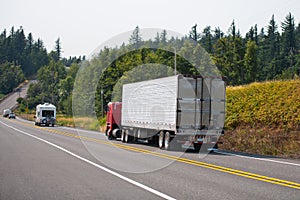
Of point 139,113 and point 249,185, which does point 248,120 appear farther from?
point 249,185

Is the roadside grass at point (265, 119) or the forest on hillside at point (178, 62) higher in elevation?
the forest on hillside at point (178, 62)

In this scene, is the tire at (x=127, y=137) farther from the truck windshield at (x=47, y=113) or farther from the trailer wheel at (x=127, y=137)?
the truck windshield at (x=47, y=113)

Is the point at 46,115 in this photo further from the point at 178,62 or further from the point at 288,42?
the point at 288,42

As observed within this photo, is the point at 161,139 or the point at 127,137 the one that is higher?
the point at 161,139

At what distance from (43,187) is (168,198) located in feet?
10.0

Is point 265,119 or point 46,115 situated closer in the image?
point 265,119

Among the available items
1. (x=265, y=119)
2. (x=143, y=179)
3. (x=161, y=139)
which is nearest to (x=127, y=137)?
(x=161, y=139)

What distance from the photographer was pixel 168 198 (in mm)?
8156

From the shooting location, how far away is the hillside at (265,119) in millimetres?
20422

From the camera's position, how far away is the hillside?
20.4 meters

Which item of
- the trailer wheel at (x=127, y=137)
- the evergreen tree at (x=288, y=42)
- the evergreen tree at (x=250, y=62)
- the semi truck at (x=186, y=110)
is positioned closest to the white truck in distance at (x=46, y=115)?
the trailer wheel at (x=127, y=137)

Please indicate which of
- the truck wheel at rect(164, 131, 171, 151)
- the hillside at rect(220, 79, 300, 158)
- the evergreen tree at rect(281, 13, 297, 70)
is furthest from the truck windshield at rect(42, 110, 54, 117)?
the evergreen tree at rect(281, 13, 297, 70)

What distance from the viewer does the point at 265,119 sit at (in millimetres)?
24172

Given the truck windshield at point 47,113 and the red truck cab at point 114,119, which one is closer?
the red truck cab at point 114,119
